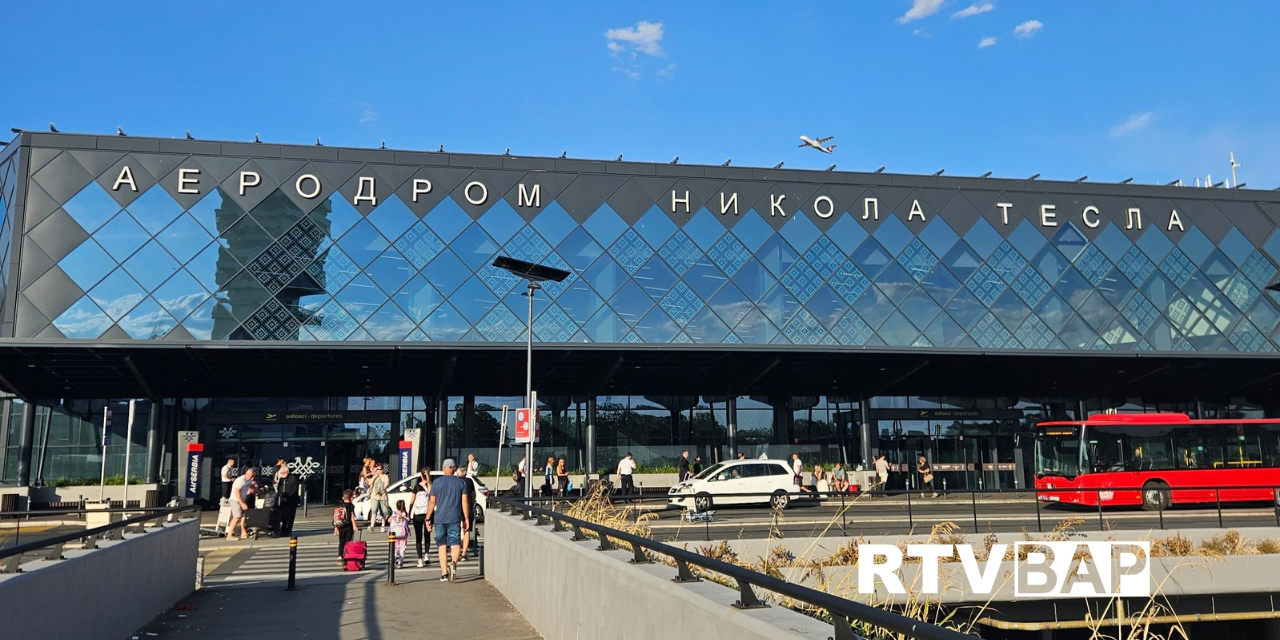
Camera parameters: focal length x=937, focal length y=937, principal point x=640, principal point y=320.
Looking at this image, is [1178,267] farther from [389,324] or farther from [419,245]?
[389,324]

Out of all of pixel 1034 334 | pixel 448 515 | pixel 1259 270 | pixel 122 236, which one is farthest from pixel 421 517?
pixel 1259 270

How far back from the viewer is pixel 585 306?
35.8 meters

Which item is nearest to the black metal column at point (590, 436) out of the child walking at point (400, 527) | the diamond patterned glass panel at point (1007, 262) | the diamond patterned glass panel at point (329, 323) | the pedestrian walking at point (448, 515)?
the diamond patterned glass panel at point (329, 323)

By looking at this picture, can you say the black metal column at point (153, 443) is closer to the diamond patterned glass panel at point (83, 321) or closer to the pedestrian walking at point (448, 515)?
the diamond patterned glass panel at point (83, 321)

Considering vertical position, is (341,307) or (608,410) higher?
(341,307)

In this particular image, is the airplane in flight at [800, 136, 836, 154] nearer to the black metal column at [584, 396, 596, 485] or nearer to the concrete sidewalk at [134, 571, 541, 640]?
the black metal column at [584, 396, 596, 485]

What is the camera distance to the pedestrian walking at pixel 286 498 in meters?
23.2

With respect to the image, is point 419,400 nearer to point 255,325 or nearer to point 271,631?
point 255,325

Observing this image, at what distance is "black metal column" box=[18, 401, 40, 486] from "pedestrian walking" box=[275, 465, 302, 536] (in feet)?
50.8

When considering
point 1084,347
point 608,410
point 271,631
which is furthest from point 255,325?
point 1084,347

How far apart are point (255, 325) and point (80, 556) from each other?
2621cm

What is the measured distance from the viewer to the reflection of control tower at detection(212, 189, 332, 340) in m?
32.9

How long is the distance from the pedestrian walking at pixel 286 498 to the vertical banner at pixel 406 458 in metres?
5.73

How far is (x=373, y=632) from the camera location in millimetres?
10094
